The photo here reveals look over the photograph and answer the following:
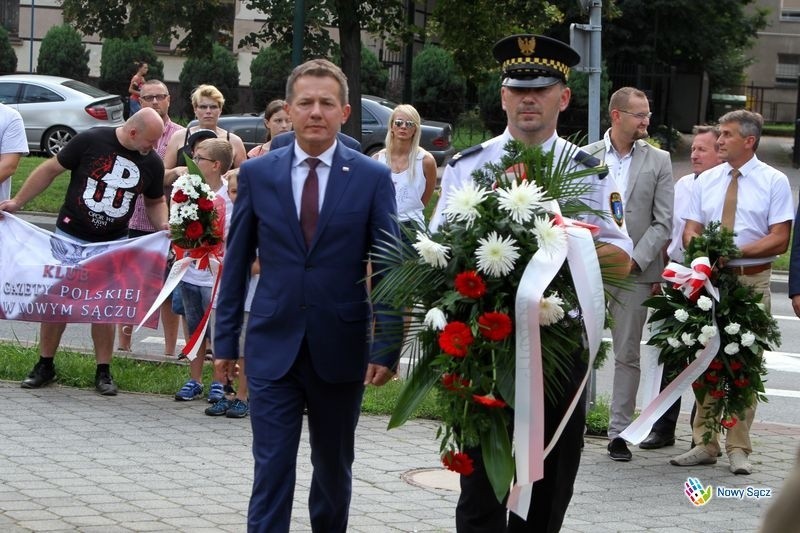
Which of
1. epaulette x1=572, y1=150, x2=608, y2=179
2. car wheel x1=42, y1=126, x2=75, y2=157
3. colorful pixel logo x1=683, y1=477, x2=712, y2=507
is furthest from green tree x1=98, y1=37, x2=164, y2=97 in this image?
epaulette x1=572, y1=150, x2=608, y2=179

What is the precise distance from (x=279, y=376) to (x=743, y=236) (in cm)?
399

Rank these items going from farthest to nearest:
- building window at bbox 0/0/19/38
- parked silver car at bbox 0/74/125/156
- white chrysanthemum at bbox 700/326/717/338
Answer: building window at bbox 0/0/19/38 → parked silver car at bbox 0/74/125/156 → white chrysanthemum at bbox 700/326/717/338

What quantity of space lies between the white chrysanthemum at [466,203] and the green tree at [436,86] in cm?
2973

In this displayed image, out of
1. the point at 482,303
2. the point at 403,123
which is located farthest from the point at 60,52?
the point at 482,303

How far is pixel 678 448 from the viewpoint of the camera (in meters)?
8.21

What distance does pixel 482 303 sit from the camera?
4336 mm

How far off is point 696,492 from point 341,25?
15733 millimetres

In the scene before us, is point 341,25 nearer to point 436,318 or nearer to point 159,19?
point 159,19

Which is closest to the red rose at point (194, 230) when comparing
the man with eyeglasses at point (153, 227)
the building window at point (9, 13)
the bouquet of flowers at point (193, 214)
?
the bouquet of flowers at point (193, 214)

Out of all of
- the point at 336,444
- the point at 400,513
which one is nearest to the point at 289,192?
the point at 336,444

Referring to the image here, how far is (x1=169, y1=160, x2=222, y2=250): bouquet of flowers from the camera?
8.26 metres

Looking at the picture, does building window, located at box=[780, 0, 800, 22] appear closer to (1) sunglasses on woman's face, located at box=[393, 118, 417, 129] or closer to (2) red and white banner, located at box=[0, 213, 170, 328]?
(1) sunglasses on woman's face, located at box=[393, 118, 417, 129]

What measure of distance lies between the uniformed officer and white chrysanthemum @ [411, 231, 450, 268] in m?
0.33

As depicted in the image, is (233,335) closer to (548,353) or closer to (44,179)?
(548,353)
